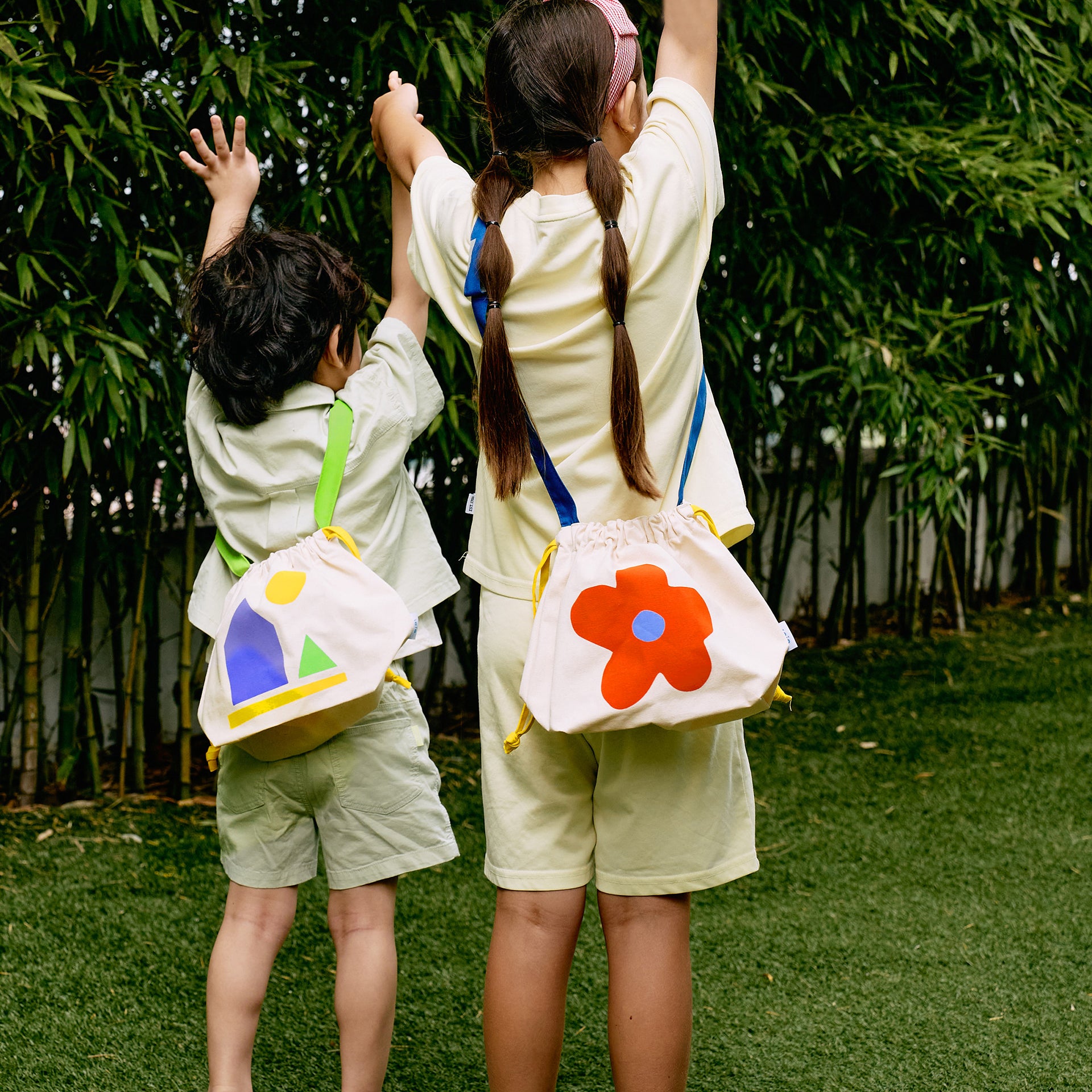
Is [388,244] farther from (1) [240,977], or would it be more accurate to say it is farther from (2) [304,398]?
(1) [240,977]

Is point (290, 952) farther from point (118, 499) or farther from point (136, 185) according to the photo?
point (136, 185)

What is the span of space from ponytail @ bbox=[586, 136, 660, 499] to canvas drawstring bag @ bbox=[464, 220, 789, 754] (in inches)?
2.3

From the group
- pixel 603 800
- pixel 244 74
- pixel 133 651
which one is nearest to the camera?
pixel 603 800

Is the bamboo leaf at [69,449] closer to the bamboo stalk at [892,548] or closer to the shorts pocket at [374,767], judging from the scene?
the shorts pocket at [374,767]

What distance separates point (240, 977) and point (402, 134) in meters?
1.01

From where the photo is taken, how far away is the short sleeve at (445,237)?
4.24ft

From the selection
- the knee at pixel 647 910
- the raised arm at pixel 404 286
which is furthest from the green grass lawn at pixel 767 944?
the raised arm at pixel 404 286

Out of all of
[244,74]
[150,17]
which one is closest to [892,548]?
[244,74]

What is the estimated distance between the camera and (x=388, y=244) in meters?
2.70

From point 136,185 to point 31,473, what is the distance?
672 millimetres

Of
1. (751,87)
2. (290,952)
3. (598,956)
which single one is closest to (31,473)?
(290,952)

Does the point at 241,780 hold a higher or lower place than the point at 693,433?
lower

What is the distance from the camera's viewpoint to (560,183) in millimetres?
1259

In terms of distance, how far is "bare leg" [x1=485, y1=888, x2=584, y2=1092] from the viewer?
1333mm
